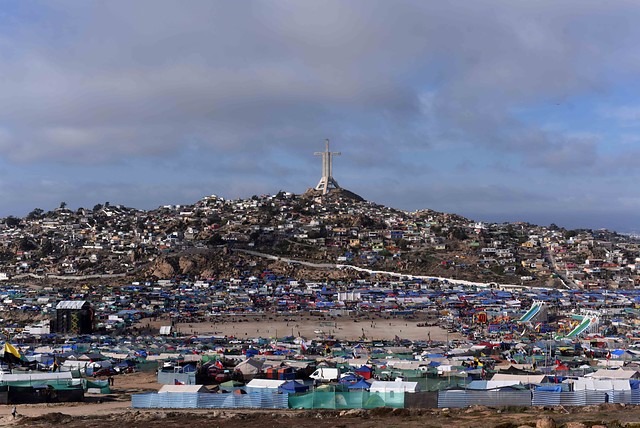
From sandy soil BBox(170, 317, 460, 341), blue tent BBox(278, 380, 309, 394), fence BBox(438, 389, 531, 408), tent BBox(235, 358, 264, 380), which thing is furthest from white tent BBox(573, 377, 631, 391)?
sandy soil BBox(170, 317, 460, 341)

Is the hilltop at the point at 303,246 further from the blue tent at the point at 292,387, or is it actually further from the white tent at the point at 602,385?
the white tent at the point at 602,385

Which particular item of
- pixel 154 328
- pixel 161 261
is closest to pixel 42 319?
pixel 154 328

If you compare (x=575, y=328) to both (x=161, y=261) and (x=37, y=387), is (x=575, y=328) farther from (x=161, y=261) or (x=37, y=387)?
(x=161, y=261)

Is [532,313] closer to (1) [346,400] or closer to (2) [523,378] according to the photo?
(2) [523,378]

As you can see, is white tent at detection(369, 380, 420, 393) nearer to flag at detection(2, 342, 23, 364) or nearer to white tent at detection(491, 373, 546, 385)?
white tent at detection(491, 373, 546, 385)

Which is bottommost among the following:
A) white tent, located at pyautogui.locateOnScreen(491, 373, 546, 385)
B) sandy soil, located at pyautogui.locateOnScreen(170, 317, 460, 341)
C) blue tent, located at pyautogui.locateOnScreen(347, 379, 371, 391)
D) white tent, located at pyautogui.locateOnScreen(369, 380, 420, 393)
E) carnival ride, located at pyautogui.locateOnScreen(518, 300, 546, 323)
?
blue tent, located at pyautogui.locateOnScreen(347, 379, 371, 391)

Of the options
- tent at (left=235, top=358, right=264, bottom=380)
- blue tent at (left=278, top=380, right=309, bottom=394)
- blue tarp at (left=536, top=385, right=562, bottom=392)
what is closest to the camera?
blue tarp at (left=536, top=385, right=562, bottom=392)

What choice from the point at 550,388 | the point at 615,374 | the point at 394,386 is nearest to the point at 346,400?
the point at 394,386
